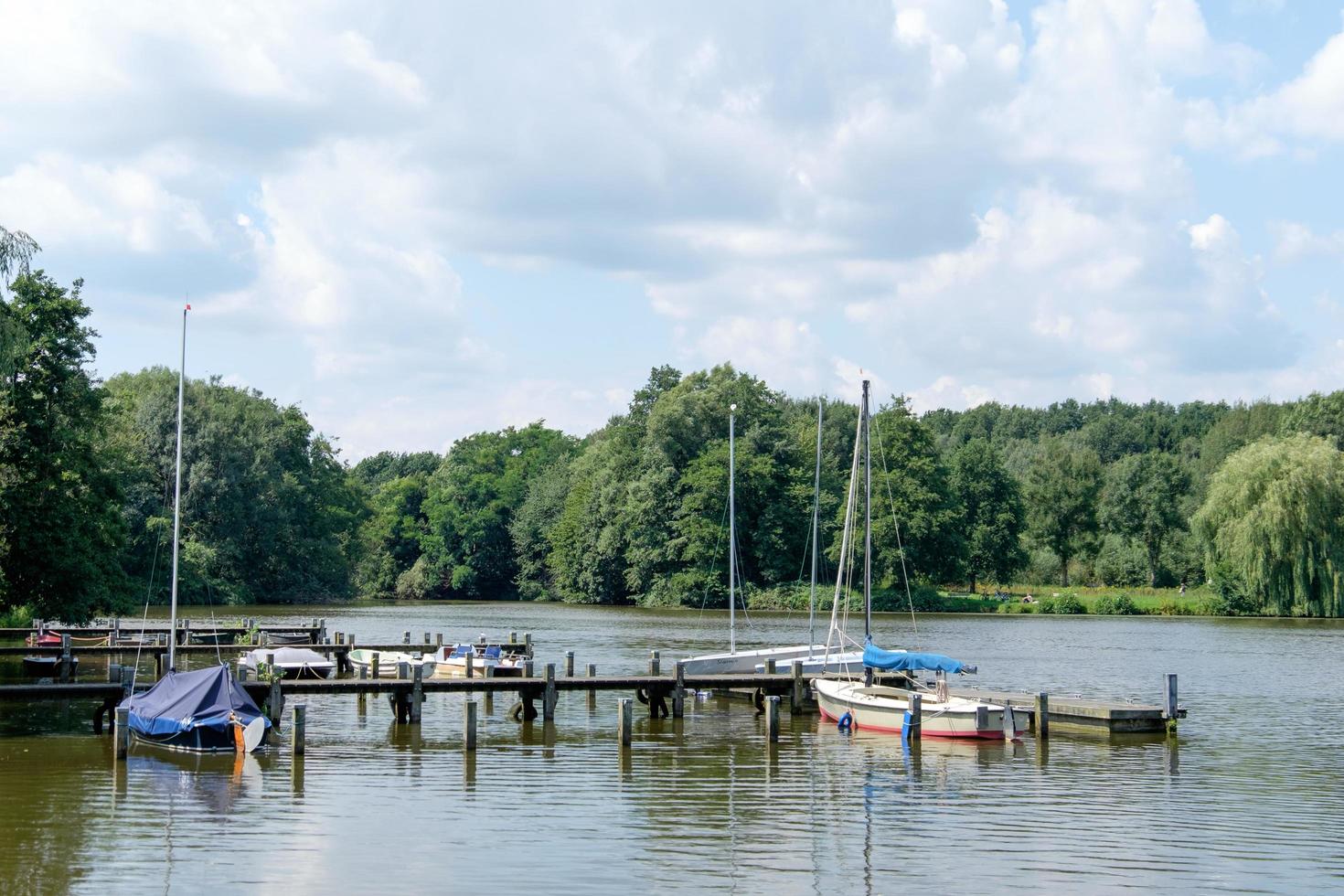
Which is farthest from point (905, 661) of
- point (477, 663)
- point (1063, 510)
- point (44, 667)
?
point (1063, 510)

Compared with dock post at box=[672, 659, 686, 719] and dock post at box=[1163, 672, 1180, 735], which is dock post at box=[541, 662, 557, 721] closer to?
dock post at box=[672, 659, 686, 719]

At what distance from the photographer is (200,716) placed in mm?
28125

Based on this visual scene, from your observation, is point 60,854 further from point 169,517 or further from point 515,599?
point 515,599

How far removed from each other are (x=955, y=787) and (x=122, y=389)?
87.4 metres

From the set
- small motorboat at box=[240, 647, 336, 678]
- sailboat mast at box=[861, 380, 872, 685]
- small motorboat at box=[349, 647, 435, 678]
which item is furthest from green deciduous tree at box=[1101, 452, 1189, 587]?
small motorboat at box=[240, 647, 336, 678]

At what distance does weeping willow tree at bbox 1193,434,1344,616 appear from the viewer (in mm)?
76188

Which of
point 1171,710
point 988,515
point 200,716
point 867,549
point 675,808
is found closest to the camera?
point 675,808

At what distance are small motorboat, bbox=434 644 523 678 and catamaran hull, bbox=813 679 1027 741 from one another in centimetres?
945

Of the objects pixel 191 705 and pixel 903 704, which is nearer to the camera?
pixel 191 705

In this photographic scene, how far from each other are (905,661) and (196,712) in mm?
17760

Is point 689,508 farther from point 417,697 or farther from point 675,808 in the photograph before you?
point 675,808

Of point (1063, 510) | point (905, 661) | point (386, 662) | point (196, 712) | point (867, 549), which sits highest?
point (1063, 510)

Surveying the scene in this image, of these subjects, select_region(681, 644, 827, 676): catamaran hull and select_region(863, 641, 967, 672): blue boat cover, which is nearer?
select_region(863, 641, 967, 672): blue boat cover

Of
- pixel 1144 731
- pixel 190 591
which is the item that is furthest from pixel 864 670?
pixel 190 591
